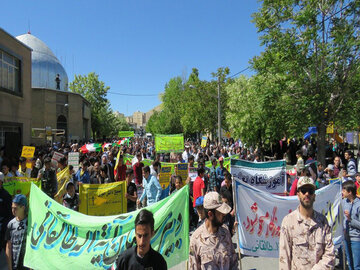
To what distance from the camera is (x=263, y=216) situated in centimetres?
509

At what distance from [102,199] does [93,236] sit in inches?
115

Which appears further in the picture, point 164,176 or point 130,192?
point 164,176

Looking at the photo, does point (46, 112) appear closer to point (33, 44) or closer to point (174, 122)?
point (33, 44)

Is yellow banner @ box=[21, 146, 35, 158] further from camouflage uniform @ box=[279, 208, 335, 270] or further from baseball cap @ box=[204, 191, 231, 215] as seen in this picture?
camouflage uniform @ box=[279, 208, 335, 270]

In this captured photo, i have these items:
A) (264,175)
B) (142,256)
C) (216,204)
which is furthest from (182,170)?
(142,256)

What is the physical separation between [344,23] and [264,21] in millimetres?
3450

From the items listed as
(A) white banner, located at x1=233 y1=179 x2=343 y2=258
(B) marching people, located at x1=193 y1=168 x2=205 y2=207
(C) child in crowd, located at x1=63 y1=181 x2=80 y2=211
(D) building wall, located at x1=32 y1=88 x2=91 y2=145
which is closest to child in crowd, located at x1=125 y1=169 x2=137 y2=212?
(C) child in crowd, located at x1=63 y1=181 x2=80 y2=211

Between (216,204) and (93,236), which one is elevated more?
(216,204)

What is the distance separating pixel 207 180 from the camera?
8.41 m

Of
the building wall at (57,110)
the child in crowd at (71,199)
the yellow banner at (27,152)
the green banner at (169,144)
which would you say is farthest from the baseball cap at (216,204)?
the building wall at (57,110)

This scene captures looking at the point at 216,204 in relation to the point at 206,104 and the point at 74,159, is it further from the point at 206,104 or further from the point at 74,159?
the point at 206,104

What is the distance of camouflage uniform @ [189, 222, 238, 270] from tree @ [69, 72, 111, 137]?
6101 cm

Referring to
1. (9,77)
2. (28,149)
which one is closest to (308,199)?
(28,149)

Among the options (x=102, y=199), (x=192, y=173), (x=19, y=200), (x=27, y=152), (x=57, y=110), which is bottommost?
(x=102, y=199)
